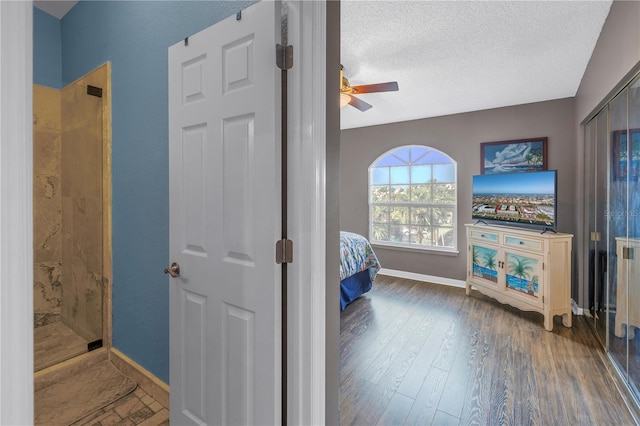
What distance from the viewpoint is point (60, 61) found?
257 centimetres

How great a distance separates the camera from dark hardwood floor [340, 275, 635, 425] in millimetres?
1840

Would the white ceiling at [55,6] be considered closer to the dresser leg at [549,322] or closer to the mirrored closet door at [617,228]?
the mirrored closet door at [617,228]

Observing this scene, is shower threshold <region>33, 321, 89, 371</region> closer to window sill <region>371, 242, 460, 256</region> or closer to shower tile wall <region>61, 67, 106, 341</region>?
shower tile wall <region>61, 67, 106, 341</region>

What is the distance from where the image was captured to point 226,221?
1.28m

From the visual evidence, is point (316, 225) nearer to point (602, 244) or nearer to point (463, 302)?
point (602, 244)

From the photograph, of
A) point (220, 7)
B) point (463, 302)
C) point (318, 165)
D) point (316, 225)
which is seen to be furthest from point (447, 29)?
point (463, 302)

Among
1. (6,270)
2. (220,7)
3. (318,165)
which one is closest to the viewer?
(6,270)

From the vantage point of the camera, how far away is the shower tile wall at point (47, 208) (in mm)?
2457

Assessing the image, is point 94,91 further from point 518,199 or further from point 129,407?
point 518,199

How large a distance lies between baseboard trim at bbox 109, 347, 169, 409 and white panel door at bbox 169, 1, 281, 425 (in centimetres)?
27

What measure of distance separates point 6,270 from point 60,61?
3012mm

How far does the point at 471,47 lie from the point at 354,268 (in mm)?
2421

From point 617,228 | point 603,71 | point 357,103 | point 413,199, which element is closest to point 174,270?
point 357,103

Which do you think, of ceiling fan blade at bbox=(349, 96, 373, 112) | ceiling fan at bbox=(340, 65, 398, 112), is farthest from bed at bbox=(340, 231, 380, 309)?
ceiling fan at bbox=(340, 65, 398, 112)
